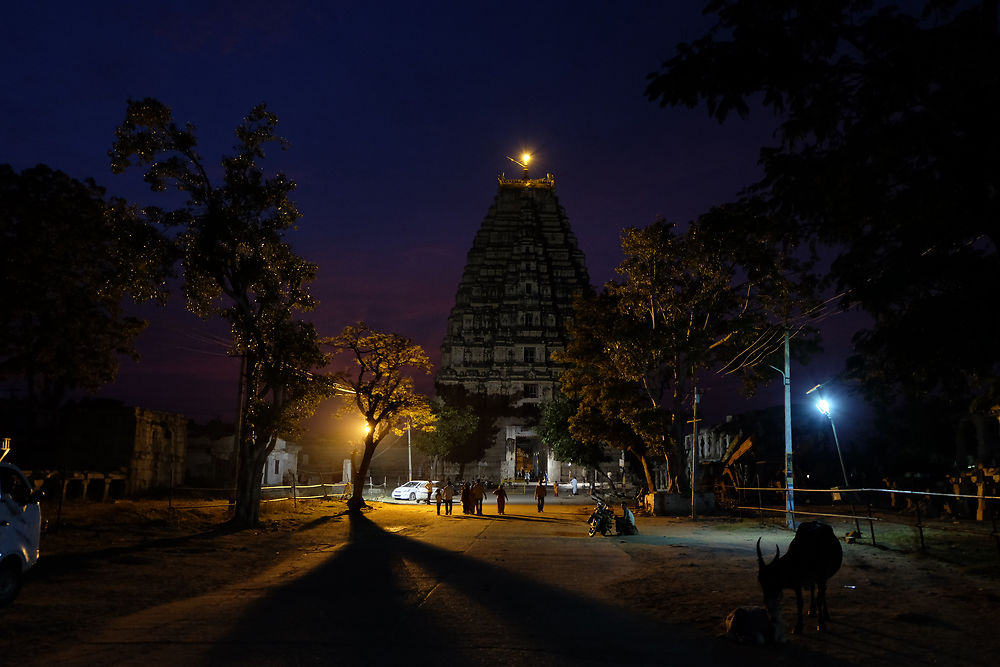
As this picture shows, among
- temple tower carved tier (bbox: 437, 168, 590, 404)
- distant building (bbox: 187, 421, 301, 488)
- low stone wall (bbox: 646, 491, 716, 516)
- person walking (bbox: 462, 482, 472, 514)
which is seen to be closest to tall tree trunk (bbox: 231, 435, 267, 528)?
person walking (bbox: 462, 482, 472, 514)

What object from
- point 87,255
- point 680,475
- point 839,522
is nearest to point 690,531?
point 839,522

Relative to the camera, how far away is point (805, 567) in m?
7.69

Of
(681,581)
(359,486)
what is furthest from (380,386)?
(681,581)

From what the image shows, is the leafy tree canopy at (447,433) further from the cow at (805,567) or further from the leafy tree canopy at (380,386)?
the cow at (805,567)

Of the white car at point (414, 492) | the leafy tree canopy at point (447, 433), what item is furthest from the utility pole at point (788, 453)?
the leafy tree canopy at point (447, 433)

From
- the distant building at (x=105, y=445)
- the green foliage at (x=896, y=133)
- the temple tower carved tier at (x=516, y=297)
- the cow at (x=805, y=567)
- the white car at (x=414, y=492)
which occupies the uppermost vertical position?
the temple tower carved tier at (x=516, y=297)

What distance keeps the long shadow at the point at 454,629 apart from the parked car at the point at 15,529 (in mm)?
3162

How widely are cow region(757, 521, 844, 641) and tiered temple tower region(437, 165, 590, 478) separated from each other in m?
67.4

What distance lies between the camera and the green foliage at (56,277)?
73.9 ft

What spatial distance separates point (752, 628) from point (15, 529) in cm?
899

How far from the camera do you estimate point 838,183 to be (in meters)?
8.22

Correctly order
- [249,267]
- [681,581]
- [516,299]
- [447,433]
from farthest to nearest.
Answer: [516,299], [447,433], [249,267], [681,581]

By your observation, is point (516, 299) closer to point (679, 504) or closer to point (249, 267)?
point (679, 504)

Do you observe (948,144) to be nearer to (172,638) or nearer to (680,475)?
(172,638)
